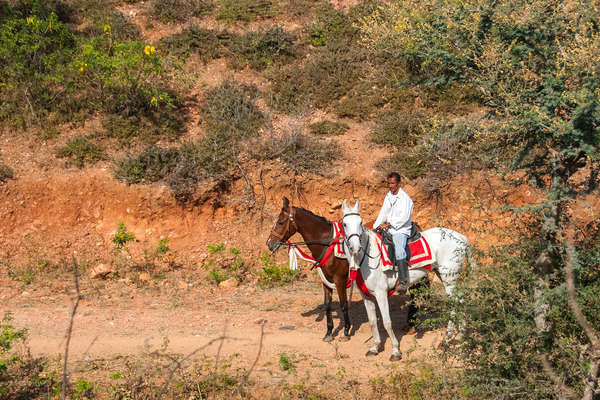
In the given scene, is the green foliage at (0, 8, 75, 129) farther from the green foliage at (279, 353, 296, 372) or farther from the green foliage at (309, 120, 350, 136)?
the green foliage at (279, 353, 296, 372)

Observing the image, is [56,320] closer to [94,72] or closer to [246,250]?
[246,250]

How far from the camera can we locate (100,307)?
35.8 feet

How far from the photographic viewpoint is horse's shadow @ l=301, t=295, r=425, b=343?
395 inches

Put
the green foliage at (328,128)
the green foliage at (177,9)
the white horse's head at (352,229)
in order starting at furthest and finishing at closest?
the green foliage at (177,9) → the green foliage at (328,128) → the white horse's head at (352,229)

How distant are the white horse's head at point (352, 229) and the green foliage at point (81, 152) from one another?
9.24 metres

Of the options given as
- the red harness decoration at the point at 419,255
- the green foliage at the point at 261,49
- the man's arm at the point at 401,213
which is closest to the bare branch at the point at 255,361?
the red harness decoration at the point at 419,255

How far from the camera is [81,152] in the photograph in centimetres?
1467

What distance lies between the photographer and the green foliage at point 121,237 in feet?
43.5

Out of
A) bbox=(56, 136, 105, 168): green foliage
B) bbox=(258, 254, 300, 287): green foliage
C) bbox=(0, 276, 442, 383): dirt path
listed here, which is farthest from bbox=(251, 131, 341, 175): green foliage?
bbox=(56, 136, 105, 168): green foliage

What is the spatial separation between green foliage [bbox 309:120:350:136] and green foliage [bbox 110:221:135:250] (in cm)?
631

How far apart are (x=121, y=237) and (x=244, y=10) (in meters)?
11.7

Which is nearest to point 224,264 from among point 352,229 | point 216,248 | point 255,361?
point 216,248

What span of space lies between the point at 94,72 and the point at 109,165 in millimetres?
3640

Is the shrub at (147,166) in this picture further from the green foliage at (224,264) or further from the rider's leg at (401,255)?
the rider's leg at (401,255)
